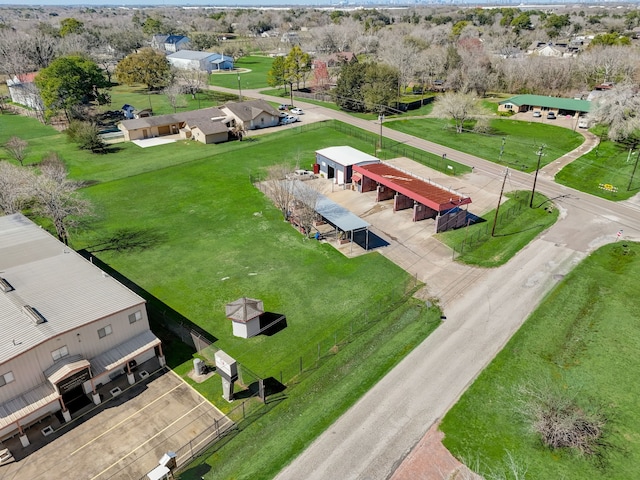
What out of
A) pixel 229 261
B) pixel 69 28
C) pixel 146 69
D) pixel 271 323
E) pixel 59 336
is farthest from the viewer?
pixel 69 28

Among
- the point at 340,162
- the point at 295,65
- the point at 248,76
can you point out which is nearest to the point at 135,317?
the point at 340,162

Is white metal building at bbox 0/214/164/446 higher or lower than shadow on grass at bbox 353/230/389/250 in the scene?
higher

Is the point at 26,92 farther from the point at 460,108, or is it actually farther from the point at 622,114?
the point at 622,114

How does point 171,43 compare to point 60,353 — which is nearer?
point 60,353

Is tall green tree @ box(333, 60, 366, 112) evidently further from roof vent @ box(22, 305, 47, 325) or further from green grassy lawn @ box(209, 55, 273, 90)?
roof vent @ box(22, 305, 47, 325)

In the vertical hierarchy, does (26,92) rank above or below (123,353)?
above

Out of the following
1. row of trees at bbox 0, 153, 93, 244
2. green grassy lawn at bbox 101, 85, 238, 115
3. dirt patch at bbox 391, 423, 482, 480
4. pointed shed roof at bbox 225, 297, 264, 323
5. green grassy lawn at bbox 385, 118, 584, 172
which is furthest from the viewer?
green grassy lawn at bbox 101, 85, 238, 115

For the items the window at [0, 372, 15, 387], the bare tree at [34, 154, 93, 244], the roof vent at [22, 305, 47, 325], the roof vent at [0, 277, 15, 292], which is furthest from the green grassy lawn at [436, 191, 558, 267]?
the bare tree at [34, 154, 93, 244]

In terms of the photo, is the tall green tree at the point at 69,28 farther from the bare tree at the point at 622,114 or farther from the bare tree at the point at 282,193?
the bare tree at the point at 622,114
